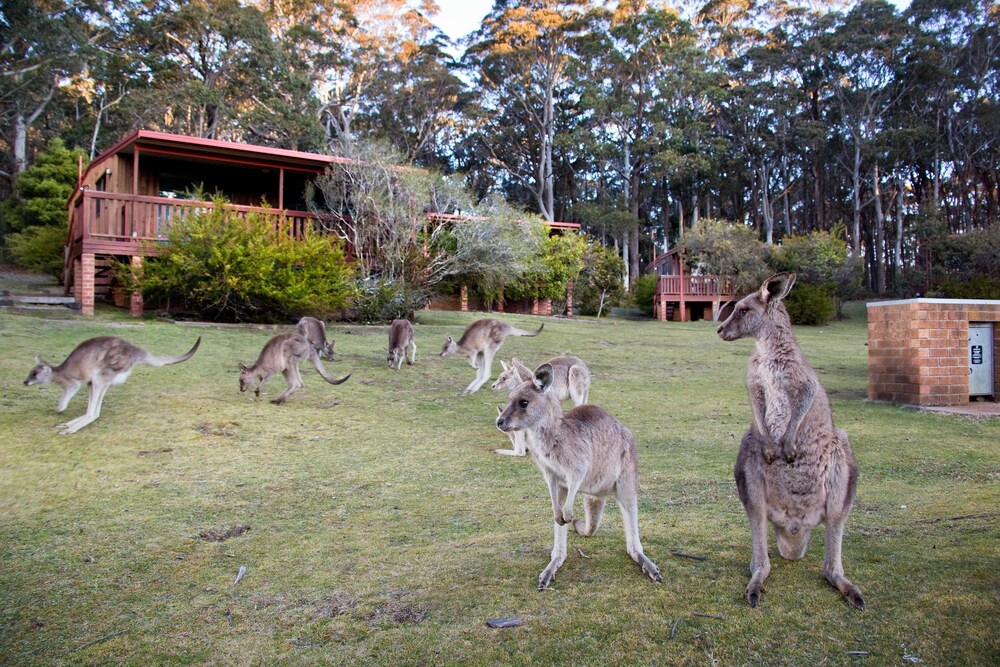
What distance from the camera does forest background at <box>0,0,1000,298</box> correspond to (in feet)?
114

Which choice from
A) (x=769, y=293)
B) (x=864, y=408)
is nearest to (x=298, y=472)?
(x=769, y=293)

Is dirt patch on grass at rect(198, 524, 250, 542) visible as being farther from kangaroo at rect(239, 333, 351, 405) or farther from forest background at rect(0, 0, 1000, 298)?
forest background at rect(0, 0, 1000, 298)

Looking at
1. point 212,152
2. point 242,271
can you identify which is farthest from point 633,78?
point 242,271

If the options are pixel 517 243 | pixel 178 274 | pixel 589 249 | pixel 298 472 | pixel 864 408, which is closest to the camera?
pixel 298 472

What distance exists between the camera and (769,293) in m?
3.78

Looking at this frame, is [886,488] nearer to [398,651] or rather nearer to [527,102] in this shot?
[398,651]

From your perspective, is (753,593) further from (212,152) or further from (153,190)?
(153,190)

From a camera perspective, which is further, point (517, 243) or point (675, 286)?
point (675, 286)

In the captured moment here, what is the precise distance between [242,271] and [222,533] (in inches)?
433

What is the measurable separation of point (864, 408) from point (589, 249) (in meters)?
20.9

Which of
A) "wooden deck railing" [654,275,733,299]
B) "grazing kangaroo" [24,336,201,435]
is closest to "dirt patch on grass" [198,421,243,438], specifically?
"grazing kangaroo" [24,336,201,435]

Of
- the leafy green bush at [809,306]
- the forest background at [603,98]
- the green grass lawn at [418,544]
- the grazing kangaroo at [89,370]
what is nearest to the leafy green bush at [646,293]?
the forest background at [603,98]

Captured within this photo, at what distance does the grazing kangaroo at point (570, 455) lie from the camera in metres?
3.84

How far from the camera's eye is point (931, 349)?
390 inches
